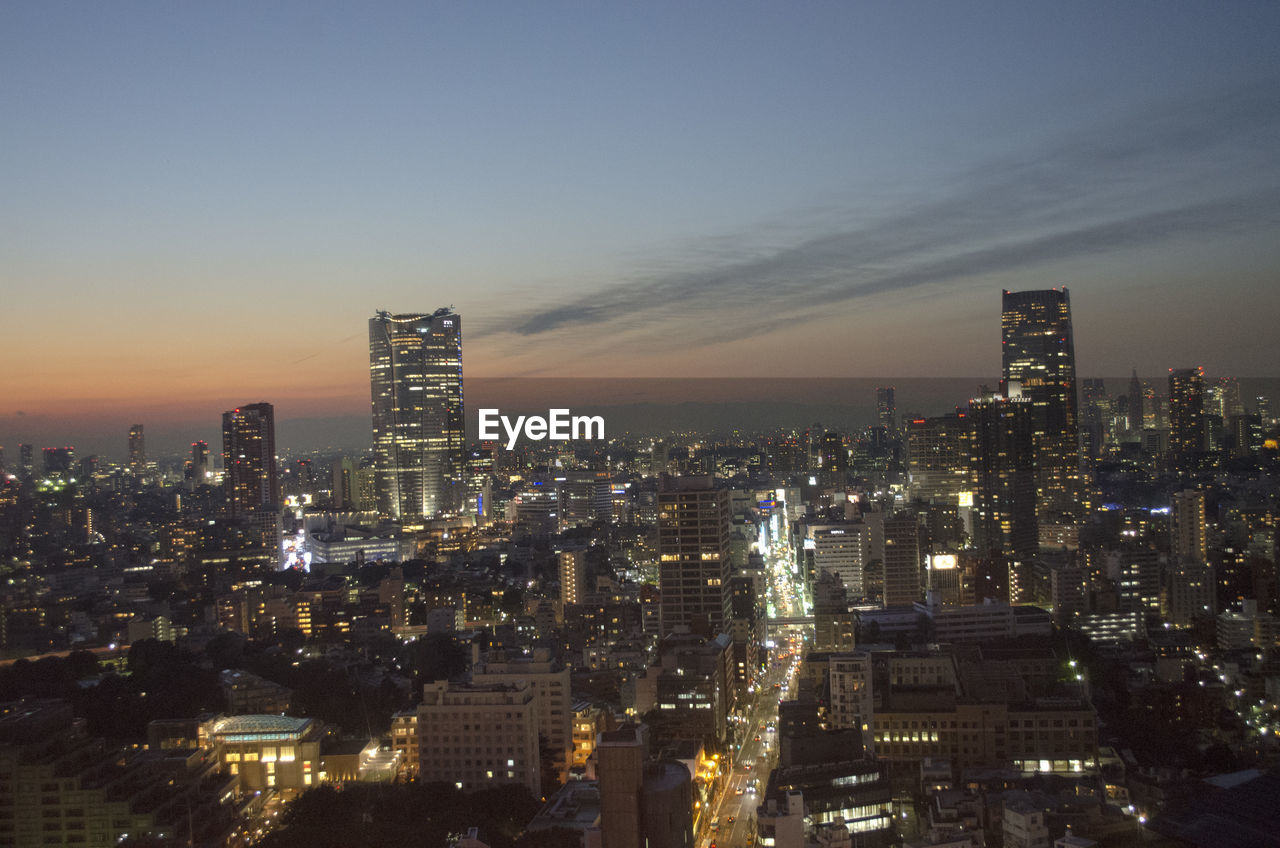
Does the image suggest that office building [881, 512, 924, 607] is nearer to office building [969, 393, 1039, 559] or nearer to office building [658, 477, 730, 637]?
office building [969, 393, 1039, 559]

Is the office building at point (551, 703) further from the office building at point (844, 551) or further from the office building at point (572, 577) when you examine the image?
the office building at point (844, 551)

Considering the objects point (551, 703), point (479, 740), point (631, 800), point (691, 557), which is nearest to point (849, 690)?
point (551, 703)

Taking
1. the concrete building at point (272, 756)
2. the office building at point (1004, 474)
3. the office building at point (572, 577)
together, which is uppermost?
the office building at point (1004, 474)

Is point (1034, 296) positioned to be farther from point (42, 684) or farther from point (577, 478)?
point (42, 684)

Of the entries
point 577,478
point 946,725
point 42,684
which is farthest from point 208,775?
point 577,478

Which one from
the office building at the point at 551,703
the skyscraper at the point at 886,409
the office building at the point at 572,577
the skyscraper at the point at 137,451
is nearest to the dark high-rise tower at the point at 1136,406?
the skyscraper at the point at 886,409

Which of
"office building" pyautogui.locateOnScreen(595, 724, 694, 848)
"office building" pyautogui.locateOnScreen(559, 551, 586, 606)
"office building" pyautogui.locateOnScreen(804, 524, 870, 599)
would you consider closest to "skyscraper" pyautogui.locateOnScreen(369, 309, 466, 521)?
"office building" pyautogui.locateOnScreen(559, 551, 586, 606)

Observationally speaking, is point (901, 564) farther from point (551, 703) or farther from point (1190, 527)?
point (551, 703)
